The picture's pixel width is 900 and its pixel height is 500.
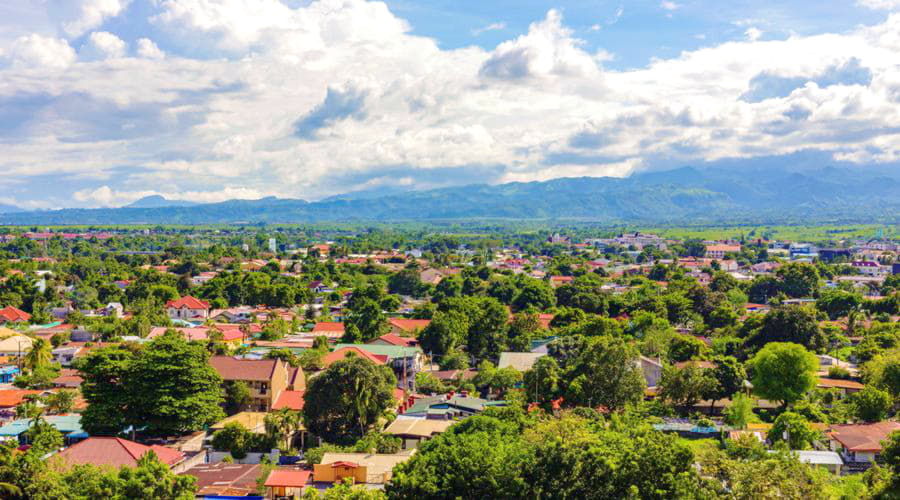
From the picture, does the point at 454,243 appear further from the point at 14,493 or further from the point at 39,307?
the point at 14,493

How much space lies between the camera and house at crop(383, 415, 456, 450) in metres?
26.3

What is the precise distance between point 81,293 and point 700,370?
53.2 meters

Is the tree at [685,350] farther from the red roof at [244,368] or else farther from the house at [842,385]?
the red roof at [244,368]

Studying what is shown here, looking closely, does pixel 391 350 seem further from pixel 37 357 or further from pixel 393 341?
pixel 37 357

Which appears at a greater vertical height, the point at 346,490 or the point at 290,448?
the point at 346,490

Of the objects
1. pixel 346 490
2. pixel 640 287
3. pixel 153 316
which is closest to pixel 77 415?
pixel 346 490

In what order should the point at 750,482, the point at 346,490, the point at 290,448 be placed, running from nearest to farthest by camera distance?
the point at 750,482 < the point at 346,490 < the point at 290,448

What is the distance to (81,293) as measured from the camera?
62.3 m

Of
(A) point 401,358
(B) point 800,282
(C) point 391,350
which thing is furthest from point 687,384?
(B) point 800,282

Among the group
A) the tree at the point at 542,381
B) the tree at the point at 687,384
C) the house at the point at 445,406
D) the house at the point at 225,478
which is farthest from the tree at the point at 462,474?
the tree at the point at 687,384

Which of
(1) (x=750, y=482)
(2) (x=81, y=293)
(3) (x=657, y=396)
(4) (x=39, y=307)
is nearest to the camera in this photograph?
(1) (x=750, y=482)

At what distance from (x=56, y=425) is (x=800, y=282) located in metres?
58.0

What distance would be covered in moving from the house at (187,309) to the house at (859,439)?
4460 cm

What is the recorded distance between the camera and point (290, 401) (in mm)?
30328
